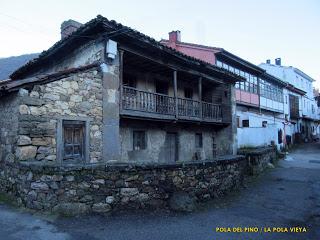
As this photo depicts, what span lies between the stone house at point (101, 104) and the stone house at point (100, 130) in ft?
0.09

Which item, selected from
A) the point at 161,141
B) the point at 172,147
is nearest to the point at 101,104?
the point at 161,141

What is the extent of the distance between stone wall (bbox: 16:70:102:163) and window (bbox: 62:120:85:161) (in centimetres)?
22

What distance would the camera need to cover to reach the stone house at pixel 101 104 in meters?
7.14

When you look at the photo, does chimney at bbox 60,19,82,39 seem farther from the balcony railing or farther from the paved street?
the paved street

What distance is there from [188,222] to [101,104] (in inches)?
174

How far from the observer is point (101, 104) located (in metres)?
8.53

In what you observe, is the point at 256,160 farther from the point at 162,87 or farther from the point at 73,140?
the point at 73,140

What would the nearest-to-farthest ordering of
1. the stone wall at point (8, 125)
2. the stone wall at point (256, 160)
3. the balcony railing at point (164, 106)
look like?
the stone wall at point (8, 125) < the balcony railing at point (164, 106) < the stone wall at point (256, 160)

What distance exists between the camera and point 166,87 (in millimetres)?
13258

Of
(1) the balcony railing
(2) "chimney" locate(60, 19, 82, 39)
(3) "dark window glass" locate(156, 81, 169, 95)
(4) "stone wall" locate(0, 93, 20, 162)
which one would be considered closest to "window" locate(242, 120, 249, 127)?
(1) the balcony railing

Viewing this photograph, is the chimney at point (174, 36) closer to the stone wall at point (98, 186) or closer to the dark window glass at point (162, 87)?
the dark window glass at point (162, 87)

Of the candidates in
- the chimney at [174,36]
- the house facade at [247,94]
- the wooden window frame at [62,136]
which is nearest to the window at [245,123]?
the house facade at [247,94]

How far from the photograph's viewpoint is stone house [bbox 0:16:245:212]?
595 cm

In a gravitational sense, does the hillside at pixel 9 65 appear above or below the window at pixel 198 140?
above
